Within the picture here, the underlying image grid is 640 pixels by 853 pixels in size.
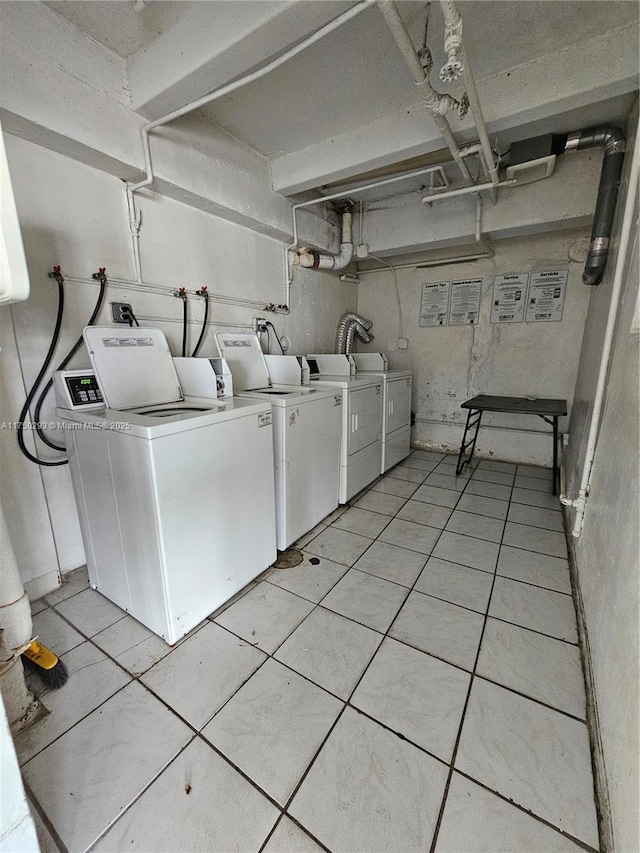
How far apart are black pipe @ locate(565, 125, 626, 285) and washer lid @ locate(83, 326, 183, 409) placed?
8.75 ft

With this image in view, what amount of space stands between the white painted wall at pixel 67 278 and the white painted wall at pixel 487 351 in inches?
85.5

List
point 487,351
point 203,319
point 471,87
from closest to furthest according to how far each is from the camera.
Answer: point 471,87 → point 203,319 → point 487,351

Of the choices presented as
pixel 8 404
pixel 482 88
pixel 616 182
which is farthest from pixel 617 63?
pixel 8 404

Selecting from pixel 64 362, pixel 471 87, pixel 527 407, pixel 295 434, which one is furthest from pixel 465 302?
pixel 64 362

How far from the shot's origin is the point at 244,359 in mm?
2430

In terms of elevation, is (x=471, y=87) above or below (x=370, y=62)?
below

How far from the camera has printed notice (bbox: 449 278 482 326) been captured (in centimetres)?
342

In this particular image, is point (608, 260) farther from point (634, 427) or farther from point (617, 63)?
point (634, 427)

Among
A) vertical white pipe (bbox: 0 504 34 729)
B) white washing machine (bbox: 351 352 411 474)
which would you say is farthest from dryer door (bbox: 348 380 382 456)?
vertical white pipe (bbox: 0 504 34 729)

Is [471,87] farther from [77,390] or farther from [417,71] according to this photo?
[77,390]

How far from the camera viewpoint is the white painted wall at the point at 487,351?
3092 mm

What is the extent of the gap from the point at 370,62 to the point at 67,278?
1.82 meters

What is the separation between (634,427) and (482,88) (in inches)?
75.0

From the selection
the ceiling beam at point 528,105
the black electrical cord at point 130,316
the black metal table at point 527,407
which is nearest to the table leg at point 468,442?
the black metal table at point 527,407
